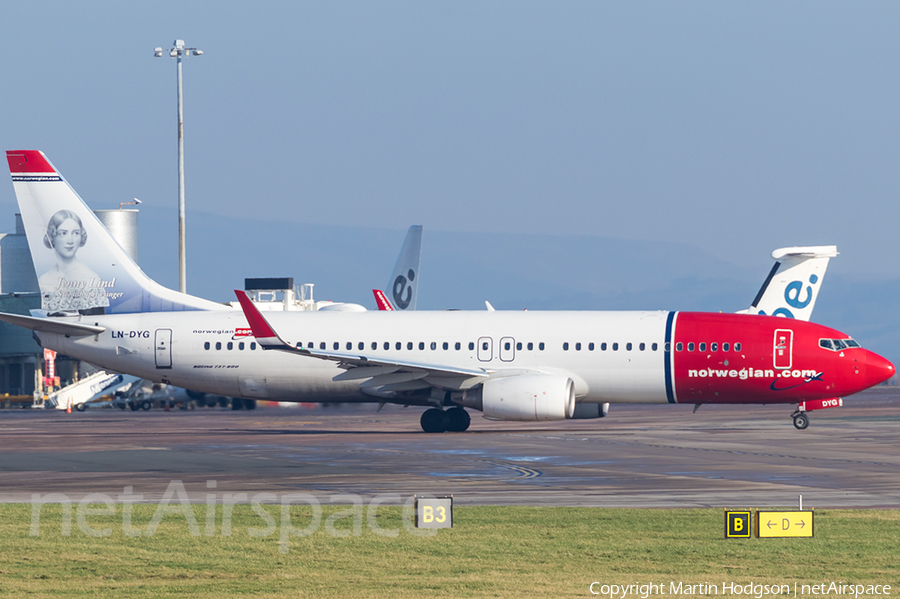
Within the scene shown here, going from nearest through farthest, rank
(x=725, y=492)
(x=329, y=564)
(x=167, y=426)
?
1. (x=329, y=564)
2. (x=725, y=492)
3. (x=167, y=426)

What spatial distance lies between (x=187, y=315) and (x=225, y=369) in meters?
2.45

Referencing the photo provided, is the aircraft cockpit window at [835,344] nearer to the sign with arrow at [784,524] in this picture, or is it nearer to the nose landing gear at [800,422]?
the nose landing gear at [800,422]

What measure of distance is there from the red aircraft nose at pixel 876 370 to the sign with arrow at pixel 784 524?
24267mm

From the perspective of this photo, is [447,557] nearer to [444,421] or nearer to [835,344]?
[444,421]

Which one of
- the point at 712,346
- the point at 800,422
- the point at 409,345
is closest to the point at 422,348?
the point at 409,345

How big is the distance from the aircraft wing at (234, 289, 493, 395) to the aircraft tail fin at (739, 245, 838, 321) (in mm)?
22448

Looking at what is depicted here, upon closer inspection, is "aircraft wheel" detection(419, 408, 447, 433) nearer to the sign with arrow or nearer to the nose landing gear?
the nose landing gear

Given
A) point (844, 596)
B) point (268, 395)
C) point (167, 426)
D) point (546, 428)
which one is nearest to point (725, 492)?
point (844, 596)

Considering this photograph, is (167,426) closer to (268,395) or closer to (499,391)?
(268,395)

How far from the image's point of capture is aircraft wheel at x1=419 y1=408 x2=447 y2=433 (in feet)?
125

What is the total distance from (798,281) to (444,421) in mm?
23797

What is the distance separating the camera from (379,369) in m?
37.2

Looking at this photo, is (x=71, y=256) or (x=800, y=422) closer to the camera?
(x=800, y=422)

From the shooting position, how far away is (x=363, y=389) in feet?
127
